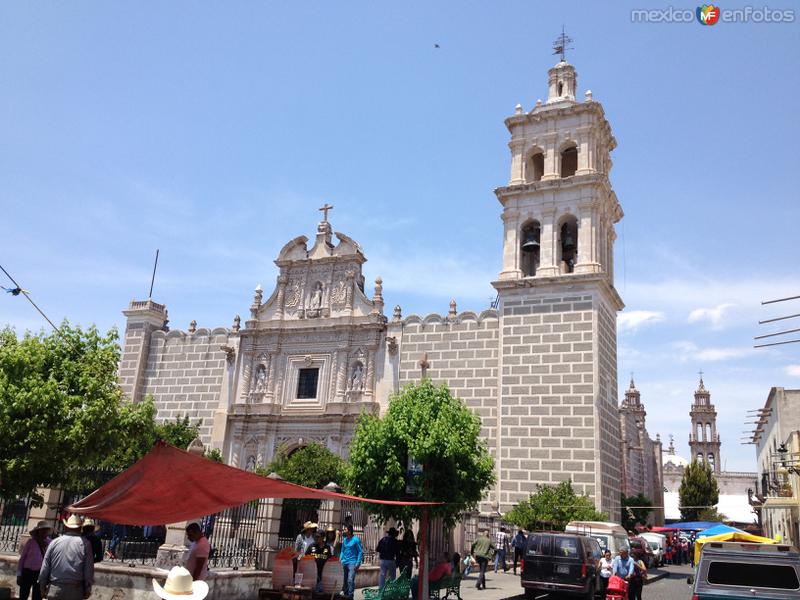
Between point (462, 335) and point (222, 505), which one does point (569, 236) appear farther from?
point (222, 505)

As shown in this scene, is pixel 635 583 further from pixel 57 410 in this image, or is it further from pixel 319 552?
A: pixel 57 410

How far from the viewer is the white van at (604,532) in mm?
20750

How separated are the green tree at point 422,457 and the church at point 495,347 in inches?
276

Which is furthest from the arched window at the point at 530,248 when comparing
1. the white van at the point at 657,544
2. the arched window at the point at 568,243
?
the white van at the point at 657,544

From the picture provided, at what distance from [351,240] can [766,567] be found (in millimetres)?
23594

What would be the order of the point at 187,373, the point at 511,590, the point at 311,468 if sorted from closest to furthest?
1. the point at 511,590
2. the point at 311,468
3. the point at 187,373

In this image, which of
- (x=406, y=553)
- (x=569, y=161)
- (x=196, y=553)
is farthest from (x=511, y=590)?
(x=569, y=161)

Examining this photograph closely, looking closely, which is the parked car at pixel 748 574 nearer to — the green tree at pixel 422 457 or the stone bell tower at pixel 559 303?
the green tree at pixel 422 457

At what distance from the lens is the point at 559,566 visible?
15.7 m

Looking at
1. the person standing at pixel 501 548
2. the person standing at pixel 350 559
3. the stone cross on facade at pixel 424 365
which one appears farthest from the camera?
the stone cross on facade at pixel 424 365

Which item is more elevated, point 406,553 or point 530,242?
point 530,242

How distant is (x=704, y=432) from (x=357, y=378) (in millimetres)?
72621

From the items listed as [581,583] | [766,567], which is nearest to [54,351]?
[581,583]

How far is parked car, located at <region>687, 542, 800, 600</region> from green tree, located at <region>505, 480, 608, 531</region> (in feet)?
44.0
